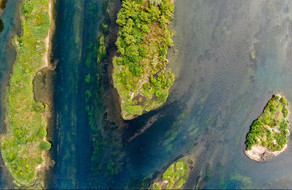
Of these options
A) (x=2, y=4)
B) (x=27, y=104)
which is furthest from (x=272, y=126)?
(x=2, y=4)

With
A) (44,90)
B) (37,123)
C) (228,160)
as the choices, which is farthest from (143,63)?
(228,160)

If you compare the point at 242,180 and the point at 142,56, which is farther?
the point at 242,180

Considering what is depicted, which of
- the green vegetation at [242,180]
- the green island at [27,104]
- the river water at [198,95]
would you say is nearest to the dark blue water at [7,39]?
the river water at [198,95]

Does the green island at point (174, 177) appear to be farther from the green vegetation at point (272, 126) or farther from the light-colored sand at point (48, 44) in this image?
the light-colored sand at point (48, 44)

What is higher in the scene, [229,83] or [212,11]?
[212,11]

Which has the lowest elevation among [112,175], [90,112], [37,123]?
[112,175]

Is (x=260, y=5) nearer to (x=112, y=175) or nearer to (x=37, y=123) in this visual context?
(x=112, y=175)

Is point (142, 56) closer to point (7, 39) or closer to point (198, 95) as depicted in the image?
point (198, 95)
